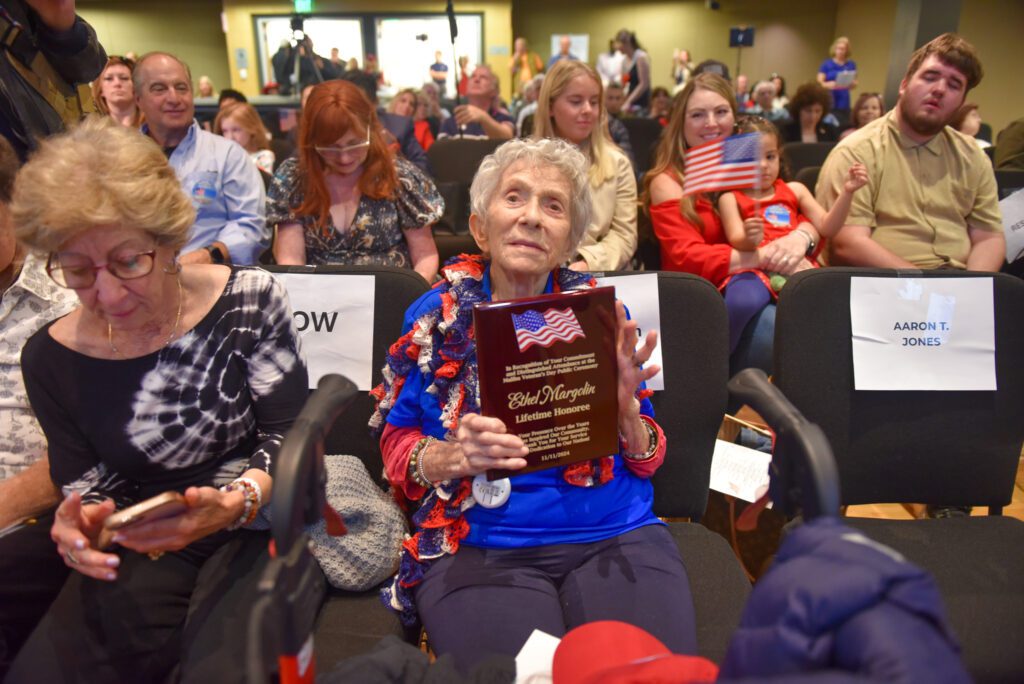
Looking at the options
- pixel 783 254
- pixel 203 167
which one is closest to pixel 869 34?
pixel 783 254

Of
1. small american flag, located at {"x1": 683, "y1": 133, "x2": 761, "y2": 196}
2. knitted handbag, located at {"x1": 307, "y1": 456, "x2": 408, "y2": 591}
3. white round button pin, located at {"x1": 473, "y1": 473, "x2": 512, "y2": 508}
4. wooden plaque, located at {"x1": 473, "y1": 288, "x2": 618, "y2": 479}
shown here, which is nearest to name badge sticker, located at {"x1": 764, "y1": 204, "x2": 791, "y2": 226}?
small american flag, located at {"x1": 683, "y1": 133, "x2": 761, "y2": 196}

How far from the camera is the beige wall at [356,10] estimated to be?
37.5 ft

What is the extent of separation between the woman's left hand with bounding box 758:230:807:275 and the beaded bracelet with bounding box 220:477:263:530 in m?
1.93

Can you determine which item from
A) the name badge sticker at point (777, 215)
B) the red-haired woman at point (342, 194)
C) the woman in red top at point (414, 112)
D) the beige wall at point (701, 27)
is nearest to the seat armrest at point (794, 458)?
the red-haired woman at point (342, 194)

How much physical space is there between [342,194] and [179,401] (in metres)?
1.52

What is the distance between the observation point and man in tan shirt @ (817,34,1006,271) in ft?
8.05

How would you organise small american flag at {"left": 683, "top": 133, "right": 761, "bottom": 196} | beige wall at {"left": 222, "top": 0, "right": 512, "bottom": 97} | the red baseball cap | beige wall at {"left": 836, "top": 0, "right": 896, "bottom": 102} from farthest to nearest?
beige wall at {"left": 222, "top": 0, "right": 512, "bottom": 97}
beige wall at {"left": 836, "top": 0, "right": 896, "bottom": 102}
small american flag at {"left": 683, "top": 133, "right": 761, "bottom": 196}
the red baseball cap

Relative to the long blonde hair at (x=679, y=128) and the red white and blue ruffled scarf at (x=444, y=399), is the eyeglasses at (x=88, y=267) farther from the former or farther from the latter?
the long blonde hair at (x=679, y=128)

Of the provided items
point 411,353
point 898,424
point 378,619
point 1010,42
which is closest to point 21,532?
point 378,619

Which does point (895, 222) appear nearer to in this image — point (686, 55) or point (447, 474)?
point (447, 474)

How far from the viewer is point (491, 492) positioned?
4.09ft

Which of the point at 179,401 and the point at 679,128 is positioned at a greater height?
the point at 679,128

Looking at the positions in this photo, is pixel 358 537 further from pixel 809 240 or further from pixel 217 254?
pixel 809 240

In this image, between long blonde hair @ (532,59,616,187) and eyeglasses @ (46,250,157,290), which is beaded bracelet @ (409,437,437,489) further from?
long blonde hair @ (532,59,616,187)
